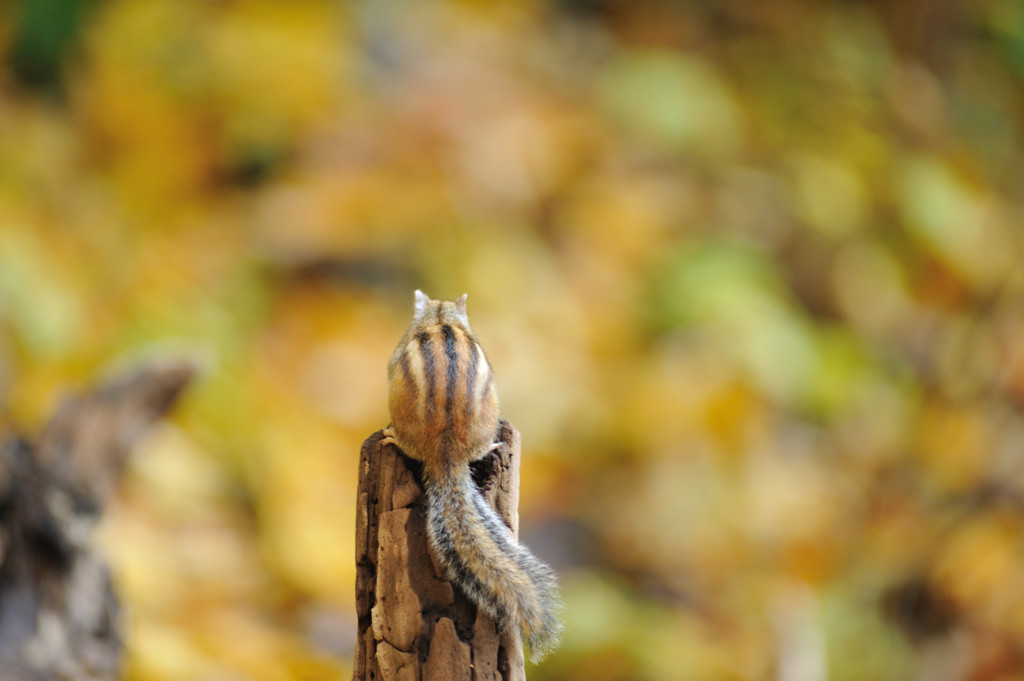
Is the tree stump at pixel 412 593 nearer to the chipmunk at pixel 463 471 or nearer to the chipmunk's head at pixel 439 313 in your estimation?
the chipmunk at pixel 463 471

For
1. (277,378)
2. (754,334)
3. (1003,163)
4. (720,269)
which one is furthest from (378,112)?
(1003,163)

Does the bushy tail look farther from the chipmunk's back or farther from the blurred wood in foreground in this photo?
the blurred wood in foreground

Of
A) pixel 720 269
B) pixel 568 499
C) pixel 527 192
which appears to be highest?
pixel 527 192

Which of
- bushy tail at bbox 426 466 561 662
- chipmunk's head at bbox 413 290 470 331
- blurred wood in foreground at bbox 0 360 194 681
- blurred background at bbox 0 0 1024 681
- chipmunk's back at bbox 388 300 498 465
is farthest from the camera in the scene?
blurred background at bbox 0 0 1024 681

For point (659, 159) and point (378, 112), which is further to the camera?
point (659, 159)

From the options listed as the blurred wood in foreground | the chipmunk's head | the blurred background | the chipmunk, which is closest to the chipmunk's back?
the chipmunk

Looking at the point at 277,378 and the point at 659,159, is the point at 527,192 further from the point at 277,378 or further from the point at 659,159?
the point at 277,378
